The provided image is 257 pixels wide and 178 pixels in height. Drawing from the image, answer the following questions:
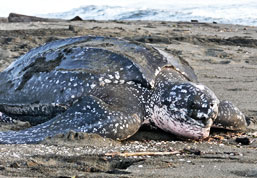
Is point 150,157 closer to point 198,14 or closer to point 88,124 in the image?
point 88,124

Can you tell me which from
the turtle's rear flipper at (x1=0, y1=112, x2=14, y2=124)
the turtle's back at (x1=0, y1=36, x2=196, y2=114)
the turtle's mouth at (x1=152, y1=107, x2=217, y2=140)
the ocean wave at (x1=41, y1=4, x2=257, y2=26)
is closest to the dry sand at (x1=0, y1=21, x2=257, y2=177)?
the turtle's mouth at (x1=152, y1=107, x2=217, y2=140)

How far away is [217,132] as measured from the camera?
334cm

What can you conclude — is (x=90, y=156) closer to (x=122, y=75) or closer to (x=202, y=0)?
(x=122, y=75)

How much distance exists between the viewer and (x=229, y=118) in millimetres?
3240

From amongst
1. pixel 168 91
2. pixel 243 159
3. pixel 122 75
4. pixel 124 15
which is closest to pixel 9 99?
pixel 122 75

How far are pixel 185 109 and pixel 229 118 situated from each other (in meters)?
0.39

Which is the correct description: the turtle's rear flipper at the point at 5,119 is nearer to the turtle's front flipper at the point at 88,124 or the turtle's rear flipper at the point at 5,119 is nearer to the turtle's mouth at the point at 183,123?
the turtle's front flipper at the point at 88,124

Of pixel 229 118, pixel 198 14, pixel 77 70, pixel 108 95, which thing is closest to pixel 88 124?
pixel 108 95

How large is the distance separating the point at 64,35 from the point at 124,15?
7898 mm

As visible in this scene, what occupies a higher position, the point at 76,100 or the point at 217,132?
the point at 76,100

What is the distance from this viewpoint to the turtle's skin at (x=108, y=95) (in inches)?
116

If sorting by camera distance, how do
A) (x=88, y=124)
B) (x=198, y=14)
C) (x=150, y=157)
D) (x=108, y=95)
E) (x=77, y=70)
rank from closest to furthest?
(x=150, y=157) → (x=88, y=124) → (x=108, y=95) → (x=77, y=70) → (x=198, y=14)

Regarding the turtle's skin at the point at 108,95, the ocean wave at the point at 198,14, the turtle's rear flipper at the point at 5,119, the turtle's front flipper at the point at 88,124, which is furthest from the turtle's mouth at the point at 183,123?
the ocean wave at the point at 198,14

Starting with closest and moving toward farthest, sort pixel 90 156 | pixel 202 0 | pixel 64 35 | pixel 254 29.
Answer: pixel 90 156 < pixel 64 35 < pixel 254 29 < pixel 202 0
